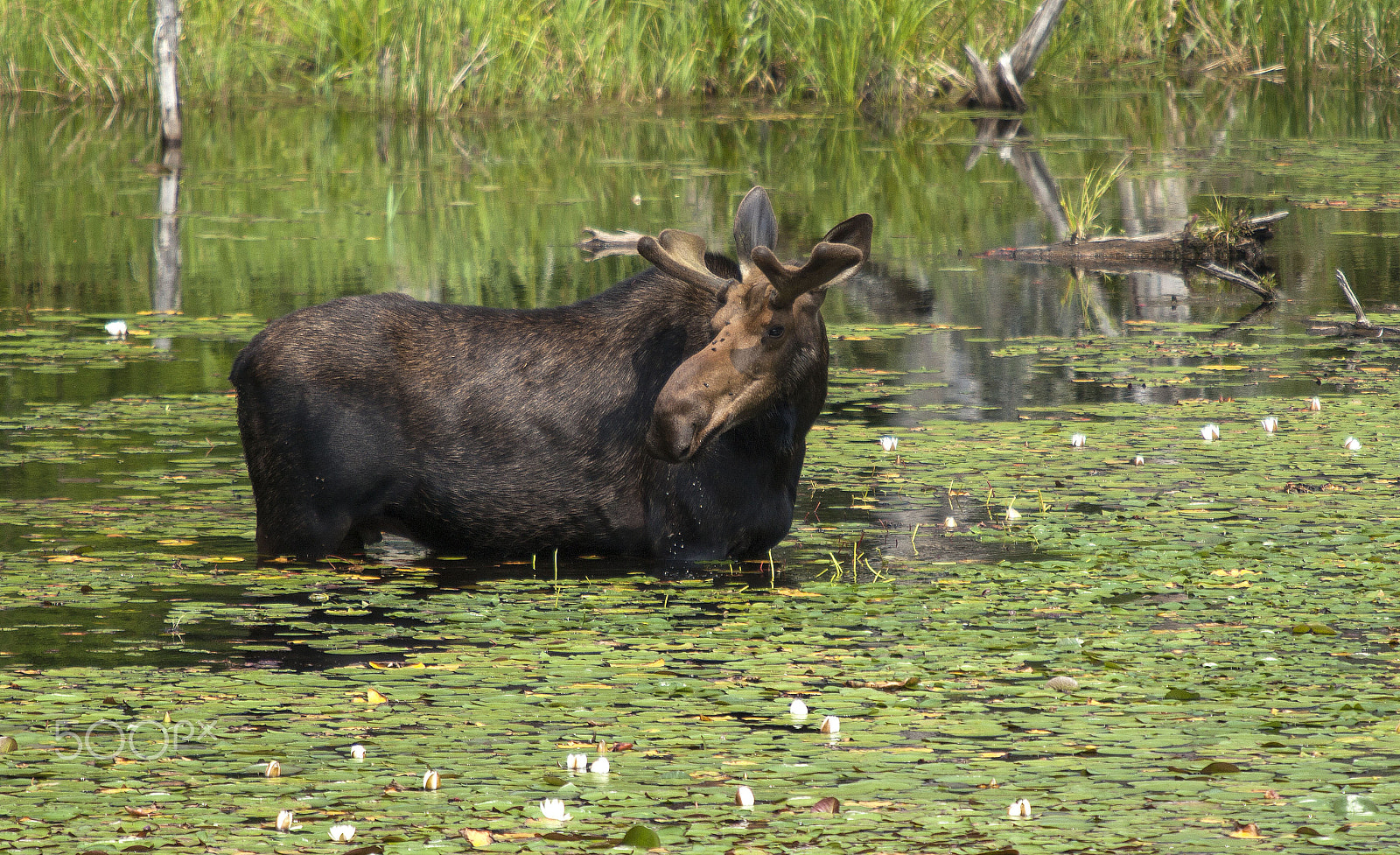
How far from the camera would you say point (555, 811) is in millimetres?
4512

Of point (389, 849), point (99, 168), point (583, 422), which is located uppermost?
point (99, 168)

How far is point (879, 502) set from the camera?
8.36 meters

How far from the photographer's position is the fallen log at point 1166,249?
14.2m

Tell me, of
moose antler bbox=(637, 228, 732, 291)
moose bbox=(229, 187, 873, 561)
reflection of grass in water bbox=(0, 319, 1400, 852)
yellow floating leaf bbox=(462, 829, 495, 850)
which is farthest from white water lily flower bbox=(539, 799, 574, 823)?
moose antler bbox=(637, 228, 732, 291)

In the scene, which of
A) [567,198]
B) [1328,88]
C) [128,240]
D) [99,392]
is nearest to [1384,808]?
[99,392]

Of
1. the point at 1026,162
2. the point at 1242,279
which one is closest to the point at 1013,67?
the point at 1026,162

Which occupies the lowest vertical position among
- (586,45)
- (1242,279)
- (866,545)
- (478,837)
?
(478,837)

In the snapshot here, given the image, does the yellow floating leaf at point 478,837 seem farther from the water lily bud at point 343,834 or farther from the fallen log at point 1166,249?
the fallen log at point 1166,249

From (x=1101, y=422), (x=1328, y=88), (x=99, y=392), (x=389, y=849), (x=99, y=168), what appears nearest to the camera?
(x=389, y=849)

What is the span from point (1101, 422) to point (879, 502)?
1.94m

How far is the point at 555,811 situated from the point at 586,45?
21327 mm

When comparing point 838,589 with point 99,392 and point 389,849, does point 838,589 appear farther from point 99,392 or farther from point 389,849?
point 99,392

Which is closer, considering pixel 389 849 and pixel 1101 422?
pixel 389 849

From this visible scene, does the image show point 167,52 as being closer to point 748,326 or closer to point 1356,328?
point 1356,328
